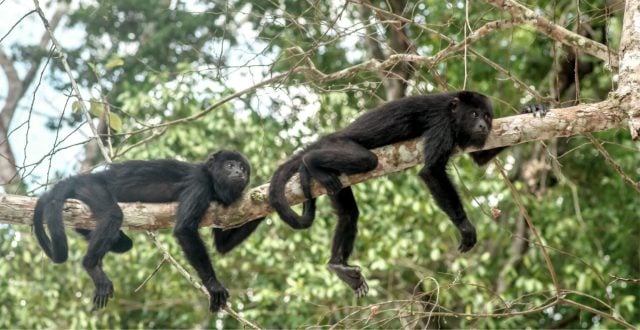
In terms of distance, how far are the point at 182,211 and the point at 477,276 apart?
6796mm

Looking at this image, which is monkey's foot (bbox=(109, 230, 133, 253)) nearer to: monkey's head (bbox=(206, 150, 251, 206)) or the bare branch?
monkey's head (bbox=(206, 150, 251, 206))

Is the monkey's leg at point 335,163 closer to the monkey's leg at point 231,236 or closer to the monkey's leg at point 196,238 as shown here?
the monkey's leg at point 196,238

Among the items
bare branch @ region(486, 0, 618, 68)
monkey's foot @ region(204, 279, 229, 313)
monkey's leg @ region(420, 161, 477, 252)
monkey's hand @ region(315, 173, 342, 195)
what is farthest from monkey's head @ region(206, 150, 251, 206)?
bare branch @ region(486, 0, 618, 68)

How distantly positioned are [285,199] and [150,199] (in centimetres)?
150

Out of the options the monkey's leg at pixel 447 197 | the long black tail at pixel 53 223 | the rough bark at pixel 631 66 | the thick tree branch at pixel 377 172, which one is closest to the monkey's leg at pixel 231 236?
the thick tree branch at pixel 377 172

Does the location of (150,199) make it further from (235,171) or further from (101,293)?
(101,293)

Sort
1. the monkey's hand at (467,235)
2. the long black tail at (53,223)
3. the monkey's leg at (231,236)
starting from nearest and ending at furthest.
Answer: the long black tail at (53,223) < the monkey's hand at (467,235) < the monkey's leg at (231,236)

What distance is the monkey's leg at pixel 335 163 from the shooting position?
6.34 metres

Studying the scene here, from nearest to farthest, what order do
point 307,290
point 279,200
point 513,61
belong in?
point 279,200 < point 307,290 < point 513,61

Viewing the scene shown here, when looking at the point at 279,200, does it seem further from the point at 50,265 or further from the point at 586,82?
the point at 586,82

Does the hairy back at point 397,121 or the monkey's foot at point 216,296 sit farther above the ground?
the hairy back at point 397,121

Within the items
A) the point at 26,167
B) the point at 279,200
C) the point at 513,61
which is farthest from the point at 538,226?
the point at 26,167

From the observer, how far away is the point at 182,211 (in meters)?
6.61

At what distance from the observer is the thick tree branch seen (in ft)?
19.3
